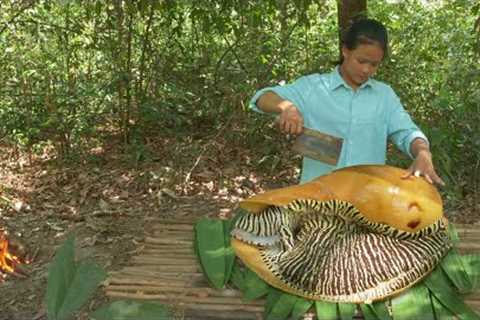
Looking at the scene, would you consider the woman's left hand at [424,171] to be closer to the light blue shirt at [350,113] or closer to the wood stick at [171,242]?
the light blue shirt at [350,113]

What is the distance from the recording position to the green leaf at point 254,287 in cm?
189

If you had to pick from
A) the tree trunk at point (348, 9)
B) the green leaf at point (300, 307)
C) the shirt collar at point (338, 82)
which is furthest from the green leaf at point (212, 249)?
Answer: the tree trunk at point (348, 9)

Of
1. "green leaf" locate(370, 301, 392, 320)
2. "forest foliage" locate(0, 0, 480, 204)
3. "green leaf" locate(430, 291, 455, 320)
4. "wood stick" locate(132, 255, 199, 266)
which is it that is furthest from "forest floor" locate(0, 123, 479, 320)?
"green leaf" locate(430, 291, 455, 320)

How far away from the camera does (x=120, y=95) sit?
3.99 metres

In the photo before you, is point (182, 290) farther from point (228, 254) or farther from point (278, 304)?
point (278, 304)

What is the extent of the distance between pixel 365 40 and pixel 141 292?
1.05 metres

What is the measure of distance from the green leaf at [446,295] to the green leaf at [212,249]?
64 centimetres

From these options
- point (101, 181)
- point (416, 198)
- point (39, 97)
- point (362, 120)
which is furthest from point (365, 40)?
point (39, 97)

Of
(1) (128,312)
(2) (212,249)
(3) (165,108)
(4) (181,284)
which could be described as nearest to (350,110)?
(2) (212,249)

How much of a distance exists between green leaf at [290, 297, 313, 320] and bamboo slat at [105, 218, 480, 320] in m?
0.10

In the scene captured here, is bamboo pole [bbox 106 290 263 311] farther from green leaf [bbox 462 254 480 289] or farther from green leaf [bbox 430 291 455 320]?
green leaf [bbox 462 254 480 289]

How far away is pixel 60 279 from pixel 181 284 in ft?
2.51

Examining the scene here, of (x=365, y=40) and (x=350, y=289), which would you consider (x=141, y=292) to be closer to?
(x=350, y=289)

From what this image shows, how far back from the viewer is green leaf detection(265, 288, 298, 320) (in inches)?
71.4
